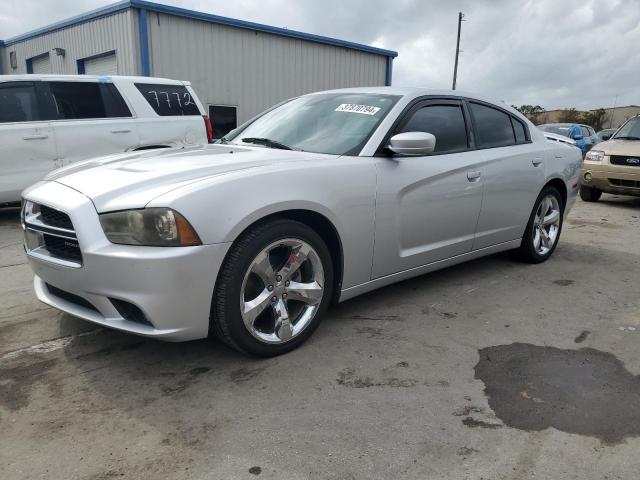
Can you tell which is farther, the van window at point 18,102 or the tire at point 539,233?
the van window at point 18,102

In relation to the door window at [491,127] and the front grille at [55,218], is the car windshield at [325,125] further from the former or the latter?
the front grille at [55,218]

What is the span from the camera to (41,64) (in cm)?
1614

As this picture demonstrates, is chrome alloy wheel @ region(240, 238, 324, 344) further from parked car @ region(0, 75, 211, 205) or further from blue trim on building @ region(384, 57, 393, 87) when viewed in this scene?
blue trim on building @ region(384, 57, 393, 87)

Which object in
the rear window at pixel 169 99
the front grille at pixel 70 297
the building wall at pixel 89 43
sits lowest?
the front grille at pixel 70 297

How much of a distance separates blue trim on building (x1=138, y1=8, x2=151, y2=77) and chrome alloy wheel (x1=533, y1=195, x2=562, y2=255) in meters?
9.95

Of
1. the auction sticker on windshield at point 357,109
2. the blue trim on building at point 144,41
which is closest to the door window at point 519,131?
the auction sticker on windshield at point 357,109

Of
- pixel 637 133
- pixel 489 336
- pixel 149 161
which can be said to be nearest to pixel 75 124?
pixel 149 161

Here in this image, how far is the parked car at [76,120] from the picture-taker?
6.52 meters

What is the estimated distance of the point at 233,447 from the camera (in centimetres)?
218

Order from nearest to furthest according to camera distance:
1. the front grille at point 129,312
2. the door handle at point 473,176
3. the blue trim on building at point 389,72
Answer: the front grille at point 129,312 < the door handle at point 473,176 < the blue trim on building at point 389,72

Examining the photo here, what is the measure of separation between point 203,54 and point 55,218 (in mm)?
11451

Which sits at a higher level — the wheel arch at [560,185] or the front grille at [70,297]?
the wheel arch at [560,185]

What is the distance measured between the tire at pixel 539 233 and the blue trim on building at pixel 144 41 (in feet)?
32.6

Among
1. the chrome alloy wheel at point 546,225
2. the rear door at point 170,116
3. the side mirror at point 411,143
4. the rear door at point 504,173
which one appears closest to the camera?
the side mirror at point 411,143
